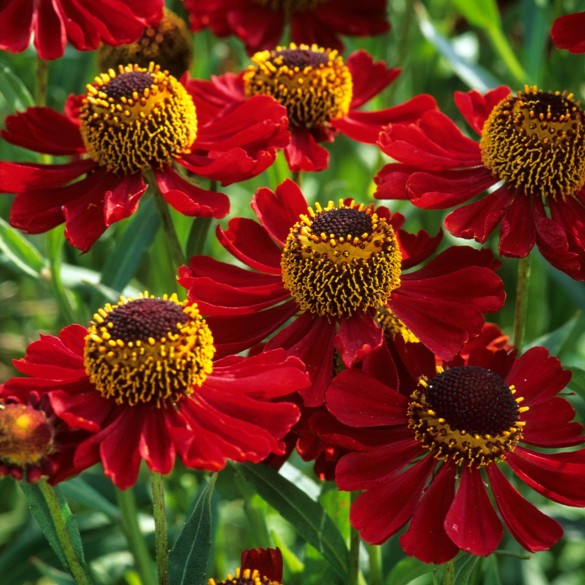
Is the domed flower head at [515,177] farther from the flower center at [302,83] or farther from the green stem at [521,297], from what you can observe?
the flower center at [302,83]

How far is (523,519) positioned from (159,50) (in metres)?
0.92

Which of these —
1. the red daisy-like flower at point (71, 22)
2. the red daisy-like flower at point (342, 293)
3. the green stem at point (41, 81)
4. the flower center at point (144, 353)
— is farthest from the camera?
the green stem at point (41, 81)

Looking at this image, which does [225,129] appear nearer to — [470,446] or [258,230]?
[258,230]

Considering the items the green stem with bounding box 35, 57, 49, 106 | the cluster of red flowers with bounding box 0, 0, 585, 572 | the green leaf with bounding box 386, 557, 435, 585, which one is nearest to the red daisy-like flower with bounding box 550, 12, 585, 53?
the cluster of red flowers with bounding box 0, 0, 585, 572

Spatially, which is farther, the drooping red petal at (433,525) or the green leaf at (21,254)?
the green leaf at (21,254)

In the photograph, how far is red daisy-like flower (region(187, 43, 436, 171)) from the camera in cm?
139

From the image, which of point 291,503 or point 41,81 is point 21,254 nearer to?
point 41,81

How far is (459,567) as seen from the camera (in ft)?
3.28

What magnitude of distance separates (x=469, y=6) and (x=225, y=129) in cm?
66

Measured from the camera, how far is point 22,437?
842 mm

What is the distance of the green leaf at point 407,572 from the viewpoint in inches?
44.5

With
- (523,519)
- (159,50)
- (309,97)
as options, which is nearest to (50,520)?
(523,519)

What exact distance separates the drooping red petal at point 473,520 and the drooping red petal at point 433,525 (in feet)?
0.04

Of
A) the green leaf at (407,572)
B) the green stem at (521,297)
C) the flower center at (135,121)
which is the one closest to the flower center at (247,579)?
the green leaf at (407,572)
